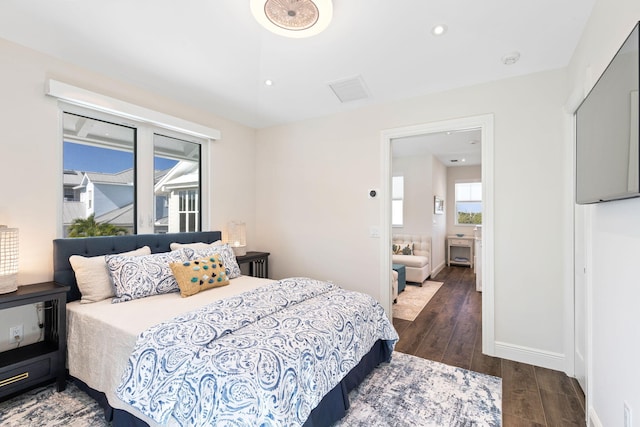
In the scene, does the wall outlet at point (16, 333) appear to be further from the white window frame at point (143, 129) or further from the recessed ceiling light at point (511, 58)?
the recessed ceiling light at point (511, 58)

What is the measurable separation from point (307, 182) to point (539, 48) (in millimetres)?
2631

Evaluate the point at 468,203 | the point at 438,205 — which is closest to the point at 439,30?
the point at 438,205

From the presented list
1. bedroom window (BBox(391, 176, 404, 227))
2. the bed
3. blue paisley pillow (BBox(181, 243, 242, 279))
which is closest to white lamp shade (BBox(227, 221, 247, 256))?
blue paisley pillow (BBox(181, 243, 242, 279))

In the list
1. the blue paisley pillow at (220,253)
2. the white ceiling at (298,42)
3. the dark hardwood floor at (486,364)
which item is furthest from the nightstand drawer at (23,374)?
the dark hardwood floor at (486,364)

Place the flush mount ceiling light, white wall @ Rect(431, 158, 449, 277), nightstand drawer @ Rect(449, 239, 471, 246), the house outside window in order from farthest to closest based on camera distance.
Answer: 1. nightstand drawer @ Rect(449, 239, 471, 246)
2. white wall @ Rect(431, 158, 449, 277)
3. the house outside window
4. the flush mount ceiling light

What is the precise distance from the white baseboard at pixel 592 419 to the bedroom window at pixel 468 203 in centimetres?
637

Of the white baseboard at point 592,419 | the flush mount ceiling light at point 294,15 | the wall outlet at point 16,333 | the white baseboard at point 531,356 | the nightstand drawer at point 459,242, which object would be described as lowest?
the white baseboard at point 531,356

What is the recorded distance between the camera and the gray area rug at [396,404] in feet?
6.19

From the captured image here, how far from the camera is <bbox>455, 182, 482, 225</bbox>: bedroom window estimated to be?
771cm

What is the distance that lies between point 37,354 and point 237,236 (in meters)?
2.15

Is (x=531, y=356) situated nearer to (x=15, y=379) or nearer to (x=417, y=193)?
(x=15, y=379)

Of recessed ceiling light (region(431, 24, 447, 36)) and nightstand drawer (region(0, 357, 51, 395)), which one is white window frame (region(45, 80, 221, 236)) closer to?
nightstand drawer (region(0, 357, 51, 395))

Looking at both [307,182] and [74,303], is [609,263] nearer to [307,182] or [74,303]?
[307,182]

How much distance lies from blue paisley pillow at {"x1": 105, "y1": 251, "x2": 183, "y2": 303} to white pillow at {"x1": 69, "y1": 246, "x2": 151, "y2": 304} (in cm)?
7
